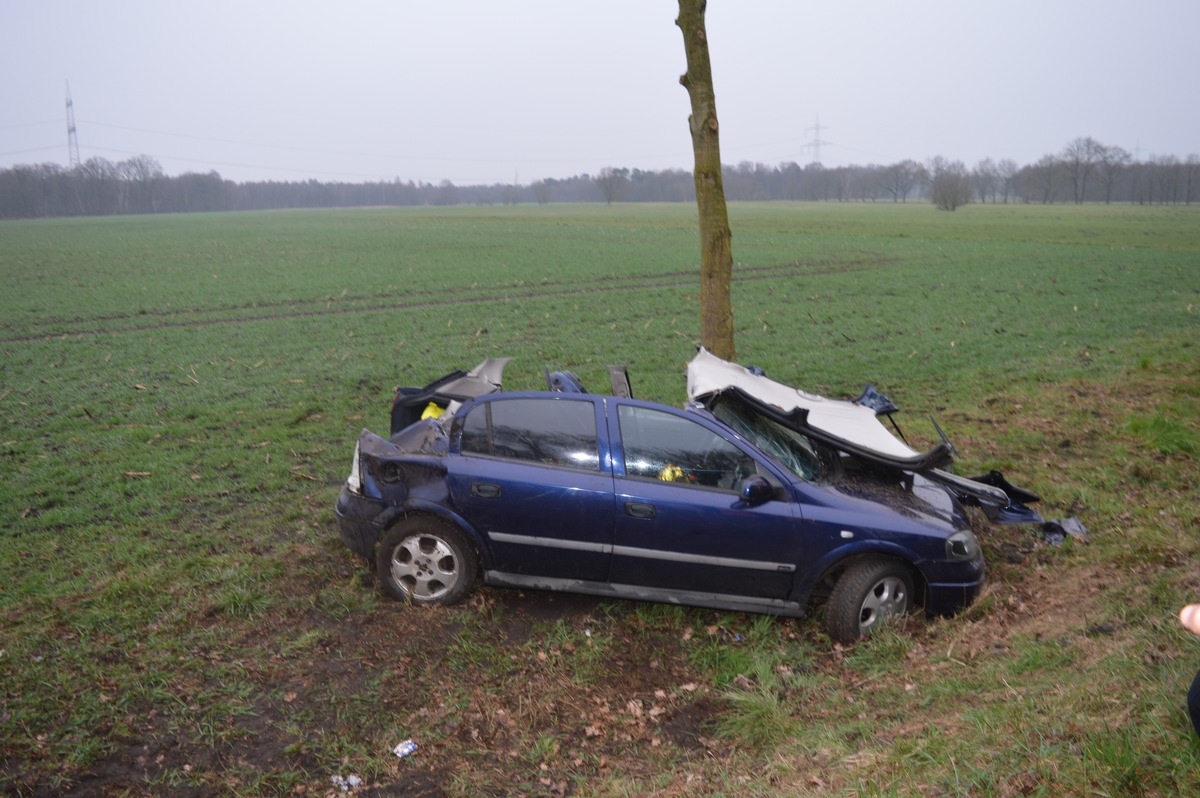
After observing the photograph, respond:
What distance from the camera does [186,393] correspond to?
12219 millimetres

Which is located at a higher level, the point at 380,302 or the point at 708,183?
the point at 708,183

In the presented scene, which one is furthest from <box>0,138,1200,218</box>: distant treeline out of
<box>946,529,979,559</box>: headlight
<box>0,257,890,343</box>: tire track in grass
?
<box>946,529,979,559</box>: headlight

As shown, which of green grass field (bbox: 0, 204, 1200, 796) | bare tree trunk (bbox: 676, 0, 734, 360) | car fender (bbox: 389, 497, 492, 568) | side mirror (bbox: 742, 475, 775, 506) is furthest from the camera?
bare tree trunk (bbox: 676, 0, 734, 360)

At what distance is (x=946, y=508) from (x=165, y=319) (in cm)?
1764

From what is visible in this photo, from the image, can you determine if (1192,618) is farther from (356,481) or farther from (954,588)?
(356,481)

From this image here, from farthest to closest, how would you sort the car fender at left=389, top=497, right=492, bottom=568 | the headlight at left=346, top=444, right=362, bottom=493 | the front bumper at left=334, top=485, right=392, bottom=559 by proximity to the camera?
the headlight at left=346, top=444, right=362, bottom=493, the front bumper at left=334, top=485, right=392, bottom=559, the car fender at left=389, top=497, right=492, bottom=568

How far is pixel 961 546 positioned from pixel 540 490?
268 cm

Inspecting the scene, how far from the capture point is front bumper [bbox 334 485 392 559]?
607 cm

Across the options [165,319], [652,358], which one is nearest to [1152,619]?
[652,358]

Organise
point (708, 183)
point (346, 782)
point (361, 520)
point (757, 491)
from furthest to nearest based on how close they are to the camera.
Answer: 1. point (708, 183)
2. point (361, 520)
3. point (757, 491)
4. point (346, 782)

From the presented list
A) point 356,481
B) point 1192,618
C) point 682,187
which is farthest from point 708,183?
point 682,187

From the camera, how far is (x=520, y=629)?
5844 mm

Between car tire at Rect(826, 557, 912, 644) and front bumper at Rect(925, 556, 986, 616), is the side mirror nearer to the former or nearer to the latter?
car tire at Rect(826, 557, 912, 644)

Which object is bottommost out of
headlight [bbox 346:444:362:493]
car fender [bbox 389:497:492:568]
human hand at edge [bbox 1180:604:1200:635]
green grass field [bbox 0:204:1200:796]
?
green grass field [bbox 0:204:1200:796]
